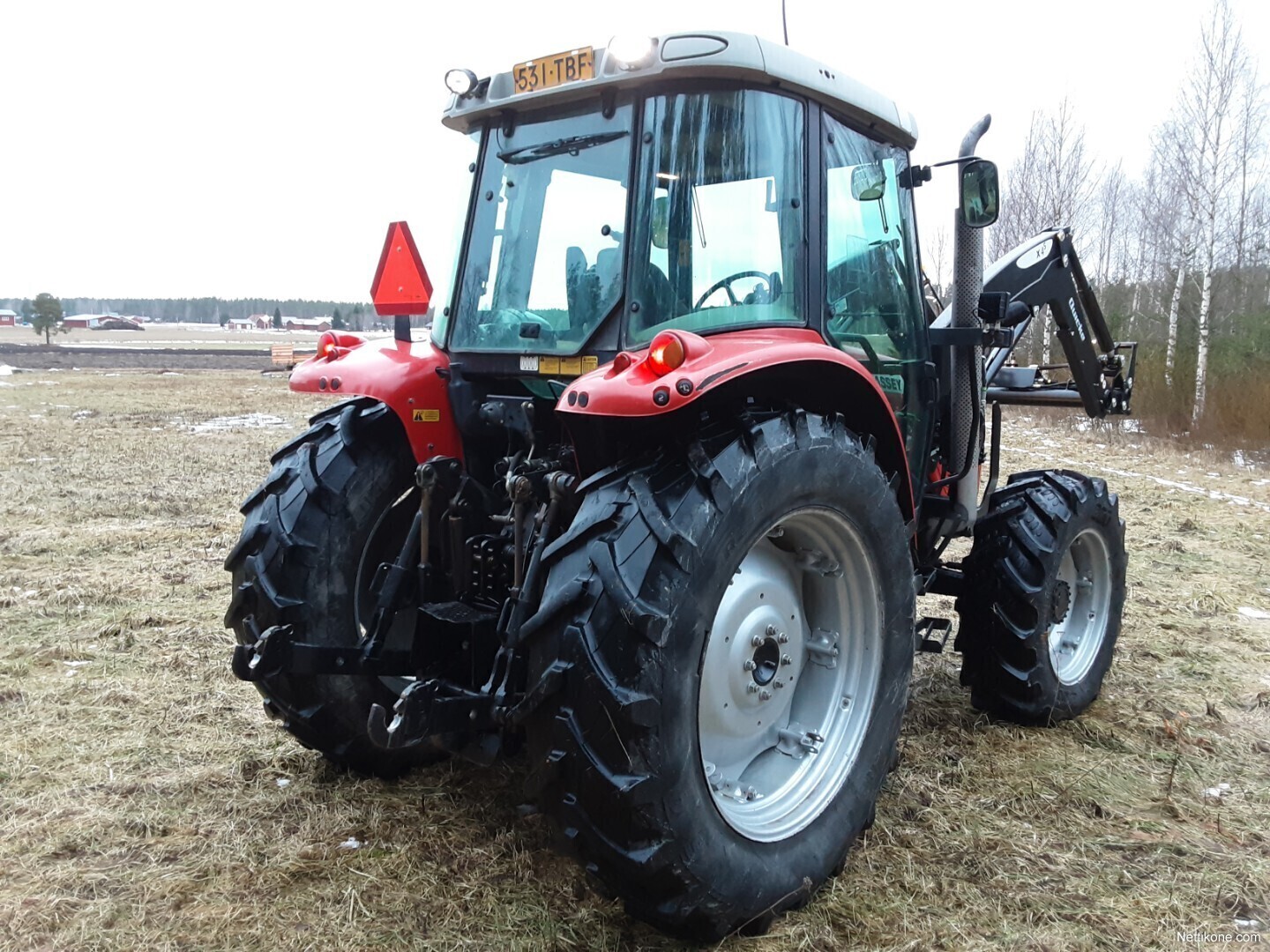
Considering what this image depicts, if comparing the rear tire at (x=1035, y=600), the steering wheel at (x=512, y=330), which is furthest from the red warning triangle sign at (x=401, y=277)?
the rear tire at (x=1035, y=600)

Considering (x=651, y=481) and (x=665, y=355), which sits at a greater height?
(x=665, y=355)

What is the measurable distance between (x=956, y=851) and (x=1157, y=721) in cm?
166

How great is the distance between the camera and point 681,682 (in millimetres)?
2320

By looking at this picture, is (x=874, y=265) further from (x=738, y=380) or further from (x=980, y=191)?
(x=738, y=380)

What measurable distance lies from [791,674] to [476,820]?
1.20 m

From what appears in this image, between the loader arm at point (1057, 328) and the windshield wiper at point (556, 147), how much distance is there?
203 centimetres

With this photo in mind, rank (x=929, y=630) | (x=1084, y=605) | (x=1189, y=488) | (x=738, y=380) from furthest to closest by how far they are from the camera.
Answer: (x=1189, y=488) → (x=1084, y=605) → (x=929, y=630) → (x=738, y=380)

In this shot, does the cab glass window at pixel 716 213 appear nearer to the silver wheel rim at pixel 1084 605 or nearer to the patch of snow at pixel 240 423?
the silver wheel rim at pixel 1084 605

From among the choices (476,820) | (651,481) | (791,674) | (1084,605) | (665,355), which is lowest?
(476,820)

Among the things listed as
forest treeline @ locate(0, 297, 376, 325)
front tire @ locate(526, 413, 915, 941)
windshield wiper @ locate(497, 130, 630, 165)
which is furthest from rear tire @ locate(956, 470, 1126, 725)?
forest treeline @ locate(0, 297, 376, 325)

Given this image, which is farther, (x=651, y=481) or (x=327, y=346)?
(x=327, y=346)

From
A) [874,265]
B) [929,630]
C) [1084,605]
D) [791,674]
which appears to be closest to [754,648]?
[791,674]

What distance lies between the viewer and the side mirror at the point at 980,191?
3430 mm

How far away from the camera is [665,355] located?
7.80ft
